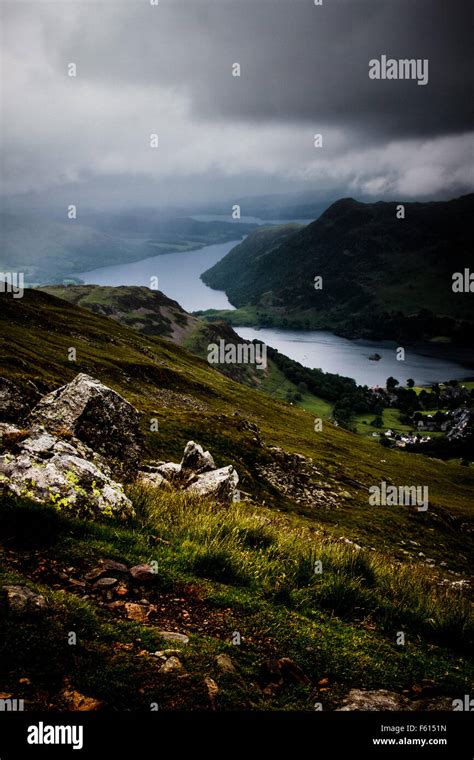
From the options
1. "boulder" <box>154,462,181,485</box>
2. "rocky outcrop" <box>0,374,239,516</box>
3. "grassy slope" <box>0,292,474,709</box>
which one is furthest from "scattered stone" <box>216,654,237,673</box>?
"boulder" <box>154,462,181,485</box>

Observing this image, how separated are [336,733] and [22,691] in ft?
11.3

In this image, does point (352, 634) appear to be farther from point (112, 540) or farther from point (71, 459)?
point (71, 459)

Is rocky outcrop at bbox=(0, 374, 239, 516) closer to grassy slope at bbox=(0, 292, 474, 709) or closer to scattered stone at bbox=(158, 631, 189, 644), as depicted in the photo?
grassy slope at bbox=(0, 292, 474, 709)

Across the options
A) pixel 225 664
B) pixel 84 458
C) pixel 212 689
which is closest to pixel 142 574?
Result: pixel 225 664

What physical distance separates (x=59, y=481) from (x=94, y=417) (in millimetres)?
9537

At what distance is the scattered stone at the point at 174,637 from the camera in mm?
5655

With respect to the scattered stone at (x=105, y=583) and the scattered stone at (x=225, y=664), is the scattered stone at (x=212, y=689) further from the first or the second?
the scattered stone at (x=105, y=583)

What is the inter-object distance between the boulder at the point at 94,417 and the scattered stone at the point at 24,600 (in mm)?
11107

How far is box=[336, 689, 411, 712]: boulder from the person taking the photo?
5235 mm

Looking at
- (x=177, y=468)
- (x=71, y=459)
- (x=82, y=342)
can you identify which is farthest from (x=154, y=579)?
(x=82, y=342)

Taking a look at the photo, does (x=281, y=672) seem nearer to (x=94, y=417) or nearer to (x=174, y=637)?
(x=174, y=637)

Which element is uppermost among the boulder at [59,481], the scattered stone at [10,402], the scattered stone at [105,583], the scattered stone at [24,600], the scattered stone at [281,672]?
the scattered stone at [10,402]

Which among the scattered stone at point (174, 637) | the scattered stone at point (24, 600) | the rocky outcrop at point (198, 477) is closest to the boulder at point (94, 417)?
the rocky outcrop at point (198, 477)

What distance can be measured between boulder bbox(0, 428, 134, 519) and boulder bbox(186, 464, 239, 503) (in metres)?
8.04
